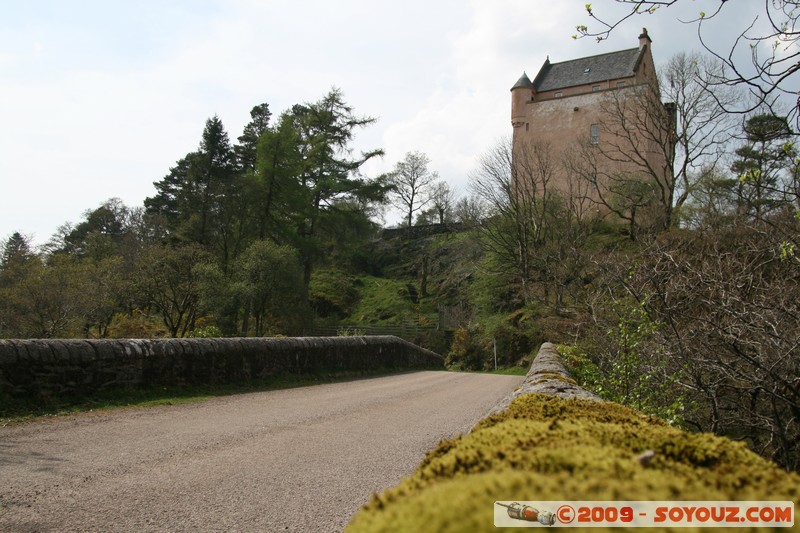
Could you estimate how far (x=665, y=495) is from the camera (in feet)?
3.76

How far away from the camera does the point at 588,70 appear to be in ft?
160

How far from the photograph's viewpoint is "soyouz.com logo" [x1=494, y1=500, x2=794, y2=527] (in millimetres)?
1019

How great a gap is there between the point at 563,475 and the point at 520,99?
50522 mm

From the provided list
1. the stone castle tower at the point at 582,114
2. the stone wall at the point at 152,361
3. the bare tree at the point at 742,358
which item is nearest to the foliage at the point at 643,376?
the bare tree at the point at 742,358

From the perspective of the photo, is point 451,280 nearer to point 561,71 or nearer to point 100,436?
point 561,71

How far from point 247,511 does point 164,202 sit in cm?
5557

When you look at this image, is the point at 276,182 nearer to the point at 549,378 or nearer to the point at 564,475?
the point at 549,378

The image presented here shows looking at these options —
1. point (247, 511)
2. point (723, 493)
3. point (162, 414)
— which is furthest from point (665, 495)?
point (162, 414)

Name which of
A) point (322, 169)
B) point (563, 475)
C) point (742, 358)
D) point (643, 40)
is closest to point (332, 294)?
point (322, 169)

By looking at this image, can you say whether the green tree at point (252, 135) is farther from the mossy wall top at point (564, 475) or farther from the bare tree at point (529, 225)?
the mossy wall top at point (564, 475)

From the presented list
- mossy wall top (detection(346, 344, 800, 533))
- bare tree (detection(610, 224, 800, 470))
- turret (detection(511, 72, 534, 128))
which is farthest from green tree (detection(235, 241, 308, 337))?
mossy wall top (detection(346, 344, 800, 533))

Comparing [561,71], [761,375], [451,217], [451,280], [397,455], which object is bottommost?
[397,455]

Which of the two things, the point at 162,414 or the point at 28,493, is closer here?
the point at 28,493

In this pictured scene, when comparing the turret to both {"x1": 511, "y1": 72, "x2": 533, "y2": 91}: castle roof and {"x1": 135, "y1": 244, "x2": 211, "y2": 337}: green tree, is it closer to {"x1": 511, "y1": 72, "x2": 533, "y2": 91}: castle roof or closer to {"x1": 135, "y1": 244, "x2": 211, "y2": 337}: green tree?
{"x1": 511, "y1": 72, "x2": 533, "y2": 91}: castle roof
